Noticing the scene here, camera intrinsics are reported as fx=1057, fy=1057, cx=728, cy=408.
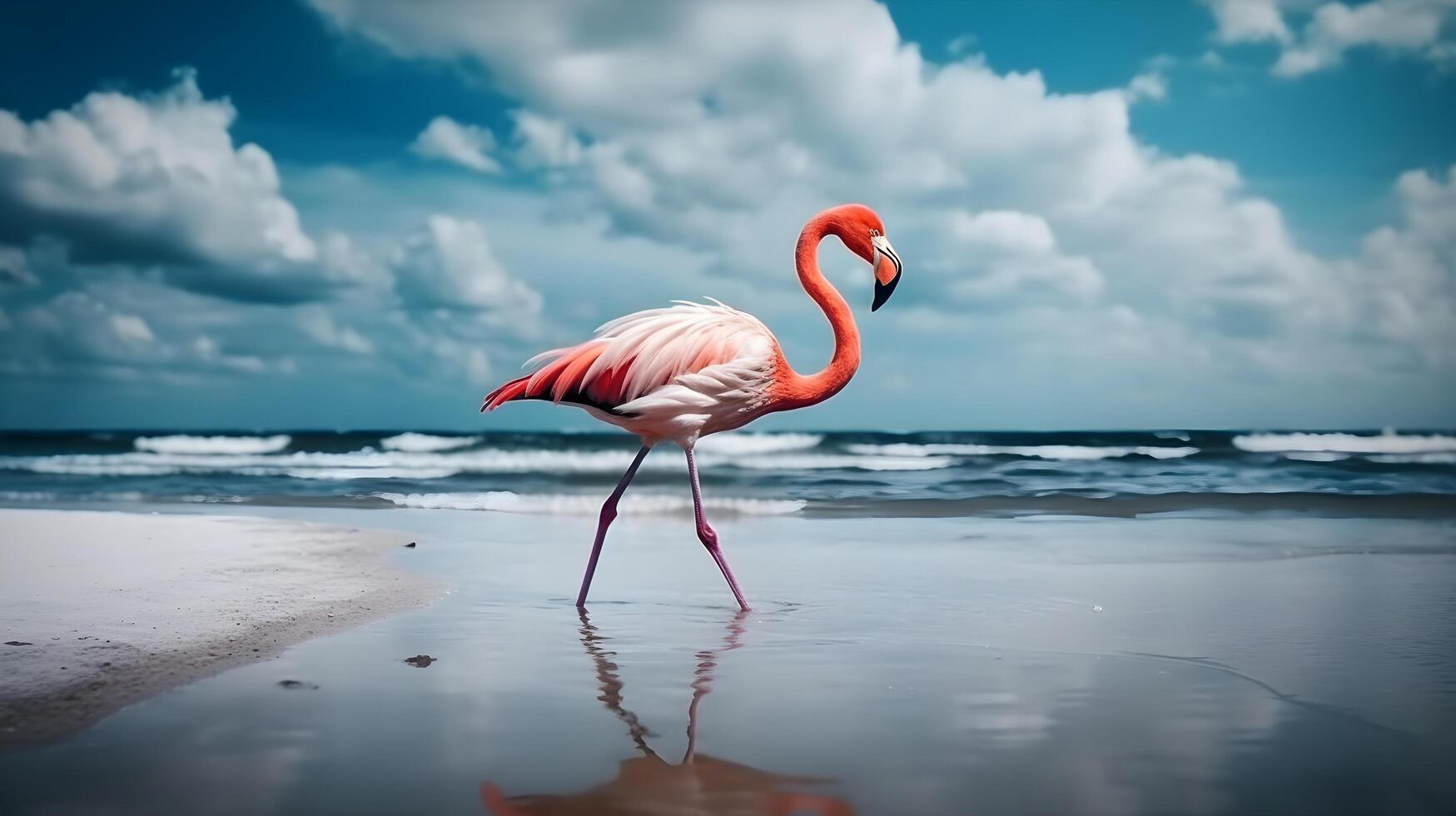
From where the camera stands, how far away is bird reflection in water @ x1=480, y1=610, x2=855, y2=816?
7.91 feet

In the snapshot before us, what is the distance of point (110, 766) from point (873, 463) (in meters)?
22.8

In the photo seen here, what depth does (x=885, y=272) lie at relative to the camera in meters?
5.22

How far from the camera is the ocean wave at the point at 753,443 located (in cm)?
3180

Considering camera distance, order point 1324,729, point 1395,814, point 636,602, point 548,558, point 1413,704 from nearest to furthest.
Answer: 1. point 1395,814
2. point 1324,729
3. point 1413,704
4. point 636,602
5. point 548,558

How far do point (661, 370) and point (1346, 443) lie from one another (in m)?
34.8

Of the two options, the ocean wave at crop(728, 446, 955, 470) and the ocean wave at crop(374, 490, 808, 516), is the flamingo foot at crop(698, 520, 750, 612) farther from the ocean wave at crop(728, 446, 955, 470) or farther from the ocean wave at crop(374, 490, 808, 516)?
the ocean wave at crop(728, 446, 955, 470)

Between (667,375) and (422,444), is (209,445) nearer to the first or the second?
(422,444)

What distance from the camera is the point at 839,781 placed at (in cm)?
261

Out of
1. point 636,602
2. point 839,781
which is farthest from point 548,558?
point 839,781

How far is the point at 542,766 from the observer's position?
2.71 meters

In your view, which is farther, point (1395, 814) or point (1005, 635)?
point (1005, 635)

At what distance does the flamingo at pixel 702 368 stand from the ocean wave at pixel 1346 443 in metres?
28.1

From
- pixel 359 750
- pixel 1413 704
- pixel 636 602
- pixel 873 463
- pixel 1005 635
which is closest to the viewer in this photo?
pixel 359 750

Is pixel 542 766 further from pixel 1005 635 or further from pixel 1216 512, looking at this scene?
pixel 1216 512
